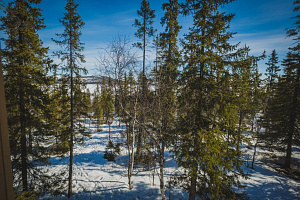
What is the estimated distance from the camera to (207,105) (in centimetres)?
597

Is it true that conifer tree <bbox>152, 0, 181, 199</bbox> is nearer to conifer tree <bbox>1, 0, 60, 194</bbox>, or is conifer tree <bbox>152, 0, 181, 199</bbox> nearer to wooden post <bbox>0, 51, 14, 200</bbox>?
wooden post <bbox>0, 51, 14, 200</bbox>

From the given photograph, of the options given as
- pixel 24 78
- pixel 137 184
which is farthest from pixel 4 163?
pixel 137 184

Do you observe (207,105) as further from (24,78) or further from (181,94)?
(24,78)

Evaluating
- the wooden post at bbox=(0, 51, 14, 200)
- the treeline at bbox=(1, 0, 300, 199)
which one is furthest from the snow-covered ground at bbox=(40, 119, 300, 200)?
the wooden post at bbox=(0, 51, 14, 200)

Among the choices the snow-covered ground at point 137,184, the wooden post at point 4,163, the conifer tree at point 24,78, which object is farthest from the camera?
the snow-covered ground at point 137,184

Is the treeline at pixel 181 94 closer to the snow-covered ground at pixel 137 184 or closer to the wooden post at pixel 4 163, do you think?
the snow-covered ground at pixel 137 184

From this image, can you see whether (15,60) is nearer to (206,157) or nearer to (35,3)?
(35,3)

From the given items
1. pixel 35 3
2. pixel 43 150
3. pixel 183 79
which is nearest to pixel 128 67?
pixel 183 79

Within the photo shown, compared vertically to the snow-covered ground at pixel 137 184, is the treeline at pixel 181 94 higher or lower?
higher

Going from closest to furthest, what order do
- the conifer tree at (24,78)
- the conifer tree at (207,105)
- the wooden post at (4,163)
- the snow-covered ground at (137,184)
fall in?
the wooden post at (4,163) → the conifer tree at (207,105) → the conifer tree at (24,78) → the snow-covered ground at (137,184)

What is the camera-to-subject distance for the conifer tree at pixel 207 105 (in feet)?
17.5

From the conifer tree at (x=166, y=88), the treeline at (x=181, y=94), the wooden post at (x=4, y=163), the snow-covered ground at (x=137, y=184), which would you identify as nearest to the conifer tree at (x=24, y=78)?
the treeline at (x=181, y=94)

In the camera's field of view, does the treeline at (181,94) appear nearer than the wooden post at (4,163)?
No

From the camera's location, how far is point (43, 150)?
802 cm
